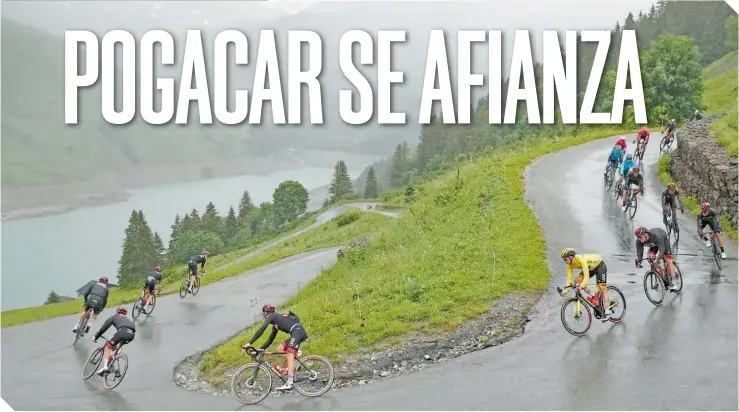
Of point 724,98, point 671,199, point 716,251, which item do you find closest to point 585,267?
point 716,251

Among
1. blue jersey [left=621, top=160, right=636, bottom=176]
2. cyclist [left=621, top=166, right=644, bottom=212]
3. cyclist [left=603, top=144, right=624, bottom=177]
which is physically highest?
cyclist [left=603, top=144, right=624, bottom=177]

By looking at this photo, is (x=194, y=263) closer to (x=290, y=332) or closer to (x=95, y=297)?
(x=95, y=297)

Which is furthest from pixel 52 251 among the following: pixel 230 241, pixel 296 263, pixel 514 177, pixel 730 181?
pixel 730 181

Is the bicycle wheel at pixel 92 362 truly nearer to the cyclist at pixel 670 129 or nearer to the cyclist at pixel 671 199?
the cyclist at pixel 671 199

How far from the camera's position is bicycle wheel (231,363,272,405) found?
13.8m

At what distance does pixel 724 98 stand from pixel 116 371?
260 ft

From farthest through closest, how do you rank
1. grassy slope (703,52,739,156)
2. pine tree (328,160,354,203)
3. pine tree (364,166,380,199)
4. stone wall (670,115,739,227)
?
pine tree (328,160,354,203) → pine tree (364,166,380,199) → grassy slope (703,52,739,156) → stone wall (670,115,739,227)

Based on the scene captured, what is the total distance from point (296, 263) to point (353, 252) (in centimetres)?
771

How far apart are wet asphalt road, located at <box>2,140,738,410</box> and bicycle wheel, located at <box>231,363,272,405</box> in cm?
22

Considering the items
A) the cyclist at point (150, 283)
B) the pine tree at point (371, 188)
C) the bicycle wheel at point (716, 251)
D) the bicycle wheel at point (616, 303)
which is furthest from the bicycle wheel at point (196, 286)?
the pine tree at point (371, 188)

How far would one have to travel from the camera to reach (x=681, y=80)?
170ft

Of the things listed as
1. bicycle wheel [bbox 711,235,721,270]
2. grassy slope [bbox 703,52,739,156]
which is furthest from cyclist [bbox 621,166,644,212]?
bicycle wheel [bbox 711,235,721,270]

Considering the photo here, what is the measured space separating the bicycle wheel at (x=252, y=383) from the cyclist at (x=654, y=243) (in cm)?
947

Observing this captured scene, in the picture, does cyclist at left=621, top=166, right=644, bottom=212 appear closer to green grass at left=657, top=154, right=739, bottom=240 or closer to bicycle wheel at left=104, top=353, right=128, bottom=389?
green grass at left=657, top=154, right=739, bottom=240
